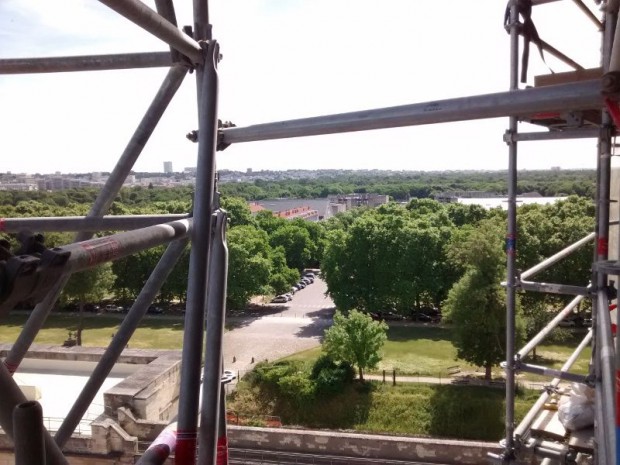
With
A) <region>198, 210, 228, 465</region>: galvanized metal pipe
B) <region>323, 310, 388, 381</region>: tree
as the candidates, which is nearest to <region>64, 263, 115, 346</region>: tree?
<region>323, 310, 388, 381</region>: tree

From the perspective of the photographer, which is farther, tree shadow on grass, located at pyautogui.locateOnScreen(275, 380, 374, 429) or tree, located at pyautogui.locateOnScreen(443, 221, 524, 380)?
tree, located at pyautogui.locateOnScreen(443, 221, 524, 380)

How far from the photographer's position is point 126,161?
387 cm

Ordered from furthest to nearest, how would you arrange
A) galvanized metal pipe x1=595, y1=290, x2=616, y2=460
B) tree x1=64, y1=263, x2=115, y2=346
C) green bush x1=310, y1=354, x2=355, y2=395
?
tree x1=64, y1=263, x2=115, y2=346, green bush x1=310, y1=354, x2=355, y2=395, galvanized metal pipe x1=595, y1=290, x2=616, y2=460

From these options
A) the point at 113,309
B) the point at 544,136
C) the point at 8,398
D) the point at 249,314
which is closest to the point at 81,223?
the point at 8,398

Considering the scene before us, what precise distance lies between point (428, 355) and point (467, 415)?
19.8ft

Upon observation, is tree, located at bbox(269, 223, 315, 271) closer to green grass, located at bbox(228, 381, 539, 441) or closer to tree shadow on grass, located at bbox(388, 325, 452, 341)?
tree shadow on grass, located at bbox(388, 325, 452, 341)

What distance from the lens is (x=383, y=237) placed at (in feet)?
99.1

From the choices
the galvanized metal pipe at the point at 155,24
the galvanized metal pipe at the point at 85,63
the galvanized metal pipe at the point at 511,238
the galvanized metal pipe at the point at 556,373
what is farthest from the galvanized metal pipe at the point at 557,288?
the galvanized metal pipe at the point at 85,63

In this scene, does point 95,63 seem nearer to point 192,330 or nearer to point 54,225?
point 54,225

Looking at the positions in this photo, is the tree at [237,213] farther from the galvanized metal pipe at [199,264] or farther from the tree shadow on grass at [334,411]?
the galvanized metal pipe at [199,264]

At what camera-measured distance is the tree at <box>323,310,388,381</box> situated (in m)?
19.9

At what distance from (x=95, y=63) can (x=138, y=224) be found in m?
1.16

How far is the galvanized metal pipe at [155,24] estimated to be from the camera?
8.59ft

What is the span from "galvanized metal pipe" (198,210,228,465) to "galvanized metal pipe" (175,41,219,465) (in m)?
0.07
